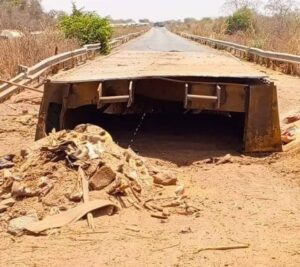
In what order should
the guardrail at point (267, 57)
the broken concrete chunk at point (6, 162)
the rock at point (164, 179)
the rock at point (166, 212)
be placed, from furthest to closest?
1. the guardrail at point (267, 57)
2. the broken concrete chunk at point (6, 162)
3. the rock at point (164, 179)
4. the rock at point (166, 212)

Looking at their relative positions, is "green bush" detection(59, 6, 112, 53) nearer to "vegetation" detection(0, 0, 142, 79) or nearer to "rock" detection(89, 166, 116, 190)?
"vegetation" detection(0, 0, 142, 79)

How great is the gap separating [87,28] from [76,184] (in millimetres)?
21548

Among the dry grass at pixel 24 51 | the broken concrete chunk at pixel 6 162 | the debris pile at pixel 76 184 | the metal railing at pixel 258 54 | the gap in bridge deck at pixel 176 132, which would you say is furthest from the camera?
the metal railing at pixel 258 54

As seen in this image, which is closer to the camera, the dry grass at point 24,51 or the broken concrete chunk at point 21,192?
the broken concrete chunk at point 21,192

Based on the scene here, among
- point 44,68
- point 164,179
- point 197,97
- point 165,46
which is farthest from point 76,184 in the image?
point 165,46

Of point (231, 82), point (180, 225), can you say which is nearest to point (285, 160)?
point (231, 82)

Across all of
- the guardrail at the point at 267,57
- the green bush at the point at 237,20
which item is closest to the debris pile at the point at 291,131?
the guardrail at the point at 267,57

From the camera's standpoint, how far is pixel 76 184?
5449 millimetres

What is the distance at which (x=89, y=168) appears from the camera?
5.70 m

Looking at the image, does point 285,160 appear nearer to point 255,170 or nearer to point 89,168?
point 255,170

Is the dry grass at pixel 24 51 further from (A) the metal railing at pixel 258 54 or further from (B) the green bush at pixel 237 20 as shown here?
(B) the green bush at pixel 237 20

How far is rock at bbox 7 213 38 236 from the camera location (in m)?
4.80

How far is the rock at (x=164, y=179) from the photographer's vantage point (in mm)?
6016

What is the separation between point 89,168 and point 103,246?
4.38 ft
